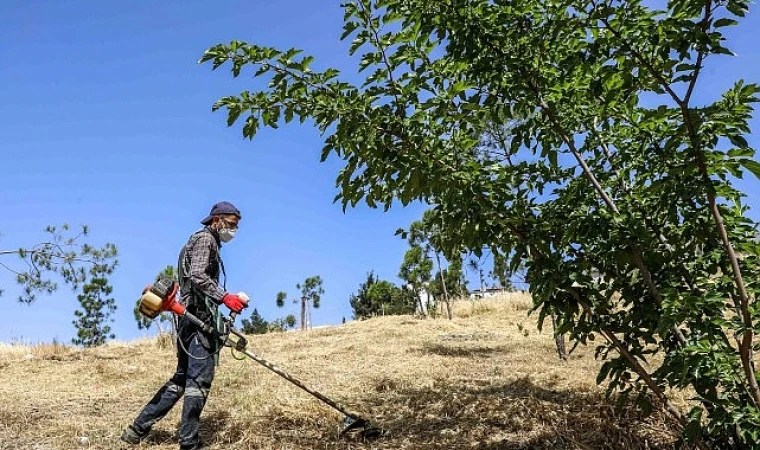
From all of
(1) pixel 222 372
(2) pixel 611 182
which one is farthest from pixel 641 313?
(1) pixel 222 372

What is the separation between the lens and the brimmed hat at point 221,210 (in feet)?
15.3

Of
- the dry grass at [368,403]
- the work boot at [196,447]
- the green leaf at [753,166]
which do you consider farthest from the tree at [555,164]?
the work boot at [196,447]

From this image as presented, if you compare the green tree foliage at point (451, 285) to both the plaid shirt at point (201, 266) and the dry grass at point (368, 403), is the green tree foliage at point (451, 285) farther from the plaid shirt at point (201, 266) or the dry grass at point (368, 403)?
the plaid shirt at point (201, 266)

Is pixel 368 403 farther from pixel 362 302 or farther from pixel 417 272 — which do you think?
pixel 362 302

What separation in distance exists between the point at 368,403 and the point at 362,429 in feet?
3.62

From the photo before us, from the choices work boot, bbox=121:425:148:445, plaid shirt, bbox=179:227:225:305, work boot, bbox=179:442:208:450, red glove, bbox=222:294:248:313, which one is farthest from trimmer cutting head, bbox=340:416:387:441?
work boot, bbox=121:425:148:445

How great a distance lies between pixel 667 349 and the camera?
3.04 meters

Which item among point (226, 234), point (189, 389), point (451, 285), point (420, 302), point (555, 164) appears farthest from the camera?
point (451, 285)

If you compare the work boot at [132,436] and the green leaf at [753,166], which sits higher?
the green leaf at [753,166]

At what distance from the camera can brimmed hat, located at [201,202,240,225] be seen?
4648 millimetres

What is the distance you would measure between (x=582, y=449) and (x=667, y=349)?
100 cm

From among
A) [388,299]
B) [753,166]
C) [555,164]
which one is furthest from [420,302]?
[753,166]

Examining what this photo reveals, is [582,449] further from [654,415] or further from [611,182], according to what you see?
[611,182]

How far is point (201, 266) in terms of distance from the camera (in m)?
4.35
